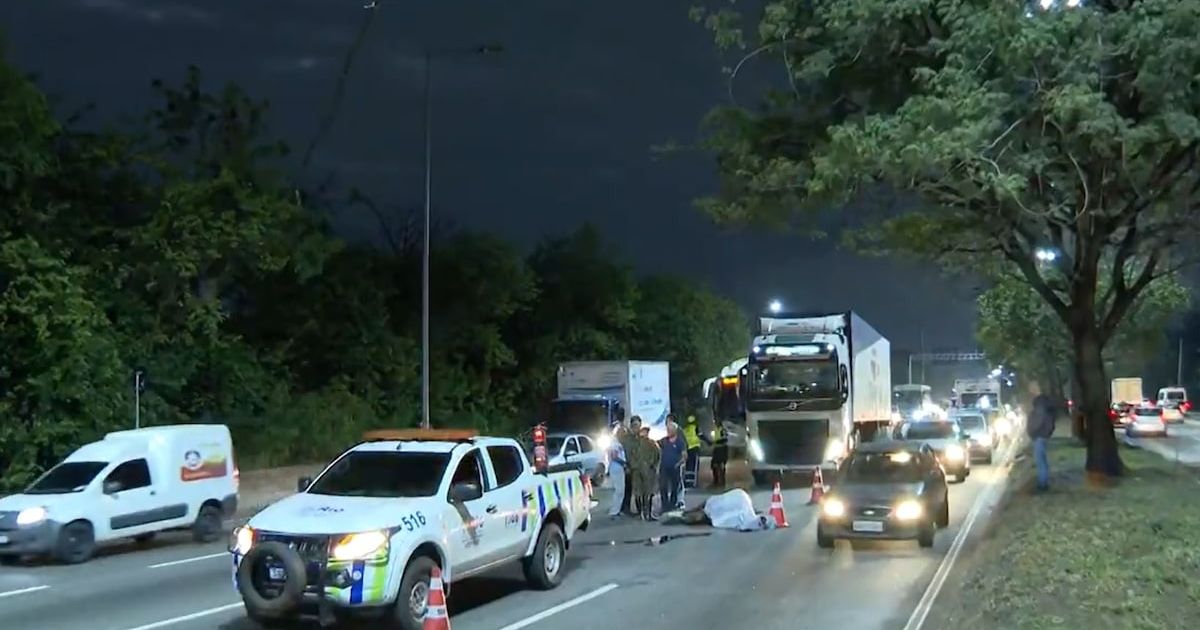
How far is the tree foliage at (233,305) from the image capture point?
2456cm

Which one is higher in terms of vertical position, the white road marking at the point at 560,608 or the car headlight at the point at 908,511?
the car headlight at the point at 908,511

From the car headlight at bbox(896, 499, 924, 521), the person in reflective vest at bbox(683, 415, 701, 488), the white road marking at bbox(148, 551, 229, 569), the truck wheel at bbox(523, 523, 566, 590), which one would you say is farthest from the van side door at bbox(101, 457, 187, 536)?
the person in reflective vest at bbox(683, 415, 701, 488)

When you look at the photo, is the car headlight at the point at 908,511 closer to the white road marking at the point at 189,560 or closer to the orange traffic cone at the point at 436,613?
the orange traffic cone at the point at 436,613

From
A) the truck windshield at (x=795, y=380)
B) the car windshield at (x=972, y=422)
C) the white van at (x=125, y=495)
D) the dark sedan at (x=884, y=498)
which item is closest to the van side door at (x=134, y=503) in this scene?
the white van at (x=125, y=495)

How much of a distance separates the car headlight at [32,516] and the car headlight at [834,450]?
1647 cm

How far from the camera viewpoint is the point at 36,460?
24.9 m

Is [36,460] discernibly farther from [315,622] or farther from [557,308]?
[557,308]

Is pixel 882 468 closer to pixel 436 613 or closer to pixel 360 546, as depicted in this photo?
pixel 360 546

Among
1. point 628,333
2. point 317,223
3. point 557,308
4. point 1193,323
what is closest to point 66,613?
point 317,223

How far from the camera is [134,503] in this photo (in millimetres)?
18641

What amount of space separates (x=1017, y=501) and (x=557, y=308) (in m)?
30.0

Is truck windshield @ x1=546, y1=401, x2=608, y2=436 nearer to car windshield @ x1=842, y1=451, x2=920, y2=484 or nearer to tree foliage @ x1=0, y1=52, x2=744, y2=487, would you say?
tree foliage @ x1=0, y1=52, x2=744, y2=487

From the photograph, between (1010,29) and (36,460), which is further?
(36,460)

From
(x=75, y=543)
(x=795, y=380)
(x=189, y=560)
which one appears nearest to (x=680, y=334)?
(x=795, y=380)
